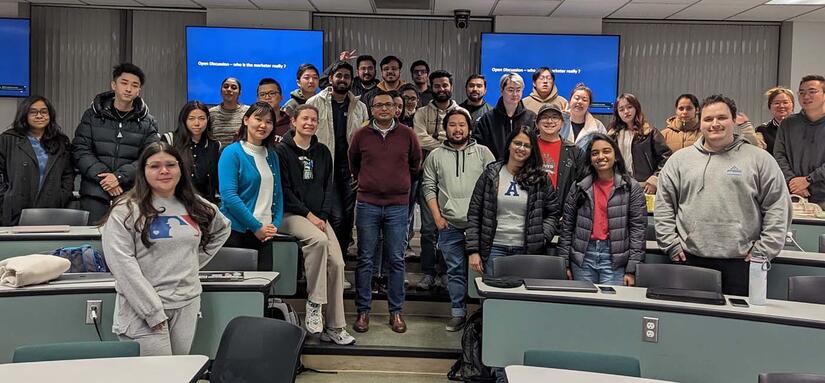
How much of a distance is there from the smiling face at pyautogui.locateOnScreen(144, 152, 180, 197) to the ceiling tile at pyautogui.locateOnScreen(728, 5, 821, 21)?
672 cm

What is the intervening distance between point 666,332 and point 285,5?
5858 mm

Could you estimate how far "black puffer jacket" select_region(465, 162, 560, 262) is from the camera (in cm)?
388

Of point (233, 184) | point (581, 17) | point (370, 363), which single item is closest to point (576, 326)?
point (370, 363)

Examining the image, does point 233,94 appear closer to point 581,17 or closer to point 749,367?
point 749,367

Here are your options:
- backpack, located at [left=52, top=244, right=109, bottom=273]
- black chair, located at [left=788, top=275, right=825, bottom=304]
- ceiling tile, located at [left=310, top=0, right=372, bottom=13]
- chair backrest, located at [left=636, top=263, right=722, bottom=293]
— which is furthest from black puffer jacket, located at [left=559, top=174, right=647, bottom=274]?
ceiling tile, located at [left=310, top=0, right=372, bottom=13]

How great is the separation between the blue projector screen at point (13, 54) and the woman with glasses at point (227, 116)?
3.90 m

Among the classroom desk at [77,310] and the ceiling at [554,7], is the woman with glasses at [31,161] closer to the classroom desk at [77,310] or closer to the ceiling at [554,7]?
the classroom desk at [77,310]

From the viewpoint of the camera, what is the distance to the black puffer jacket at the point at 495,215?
12.7 ft

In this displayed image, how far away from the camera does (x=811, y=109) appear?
5.03m

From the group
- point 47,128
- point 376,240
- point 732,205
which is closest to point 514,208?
point 376,240

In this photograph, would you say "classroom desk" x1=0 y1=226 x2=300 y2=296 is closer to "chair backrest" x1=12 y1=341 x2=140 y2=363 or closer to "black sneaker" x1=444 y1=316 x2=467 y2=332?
"black sneaker" x1=444 y1=316 x2=467 y2=332

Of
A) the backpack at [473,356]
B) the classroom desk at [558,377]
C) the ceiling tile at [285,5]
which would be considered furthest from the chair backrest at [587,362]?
the ceiling tile at [285,5]

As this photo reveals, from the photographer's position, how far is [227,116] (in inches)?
198

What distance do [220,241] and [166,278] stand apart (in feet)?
1.29
